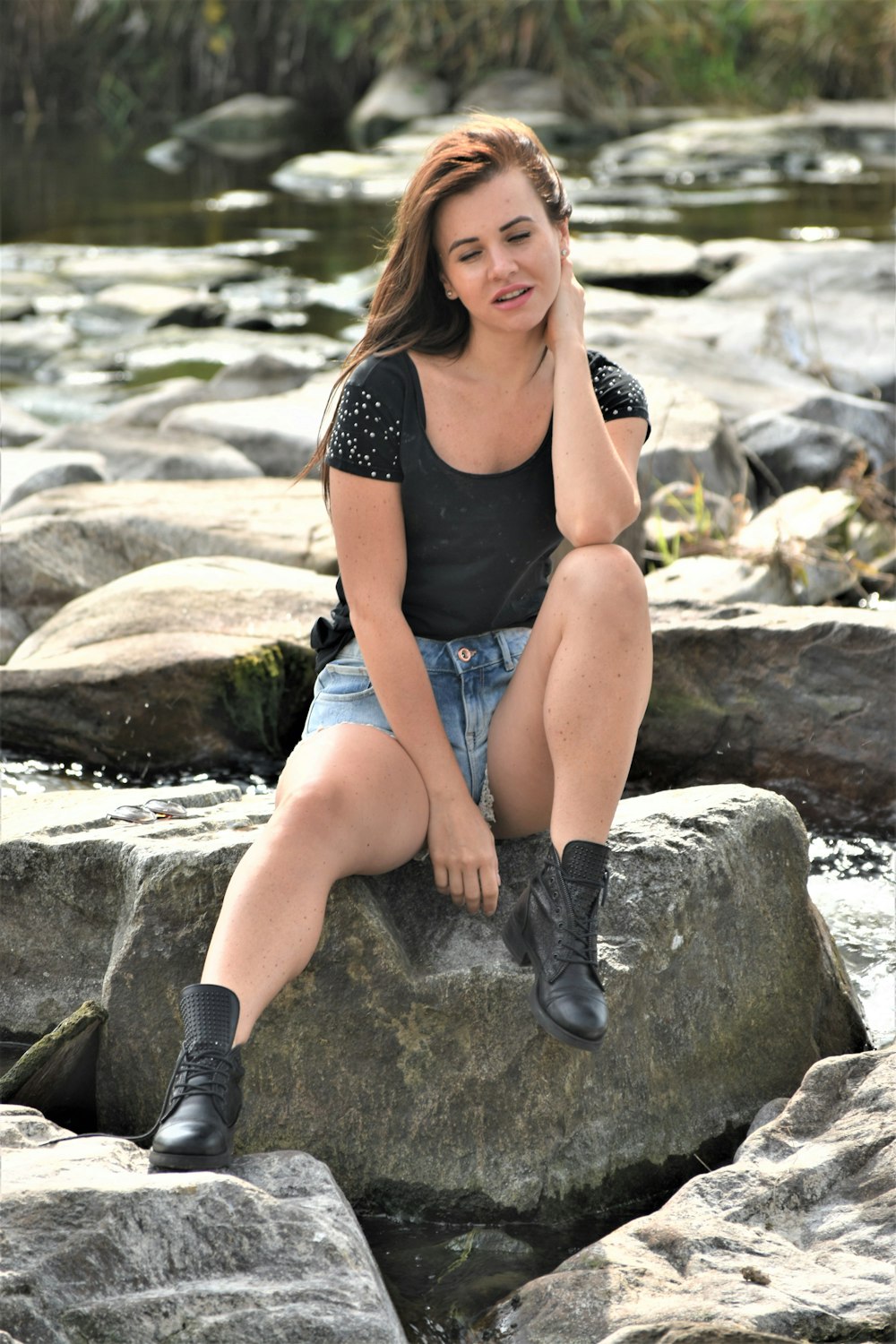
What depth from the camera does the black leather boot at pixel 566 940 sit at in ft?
7.98

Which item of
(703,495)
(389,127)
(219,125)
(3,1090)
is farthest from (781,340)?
(219,125)

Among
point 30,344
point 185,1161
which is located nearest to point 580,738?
point 185,1161

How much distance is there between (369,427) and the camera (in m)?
2.72

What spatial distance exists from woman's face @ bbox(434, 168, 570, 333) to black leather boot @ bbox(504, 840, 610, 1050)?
3.06ft

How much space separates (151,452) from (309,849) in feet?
13.7

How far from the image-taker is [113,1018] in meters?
2.58

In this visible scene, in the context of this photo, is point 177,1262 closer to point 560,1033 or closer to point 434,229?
point 560,1033

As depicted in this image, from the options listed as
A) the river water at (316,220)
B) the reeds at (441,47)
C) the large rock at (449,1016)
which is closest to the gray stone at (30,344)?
the river water at (316,220)

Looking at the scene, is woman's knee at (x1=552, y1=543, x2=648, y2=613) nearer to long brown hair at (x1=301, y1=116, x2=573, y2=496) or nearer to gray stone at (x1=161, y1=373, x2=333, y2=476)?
long brown hair at (x1=301, y1=116, x2=573, y2=496)

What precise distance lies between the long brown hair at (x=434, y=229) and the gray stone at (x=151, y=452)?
10.9ft

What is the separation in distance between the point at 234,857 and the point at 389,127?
15.0m

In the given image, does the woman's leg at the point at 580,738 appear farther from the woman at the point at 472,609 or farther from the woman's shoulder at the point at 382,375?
the woman's shoulder at the point at 382,375

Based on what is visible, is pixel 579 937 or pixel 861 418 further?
pixel 861 418

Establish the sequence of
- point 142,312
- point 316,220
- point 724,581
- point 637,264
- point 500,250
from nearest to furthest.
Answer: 1. point 500,250
2. point 724,581
3. point 142,312
4. point 637,264
5. point 316,220
